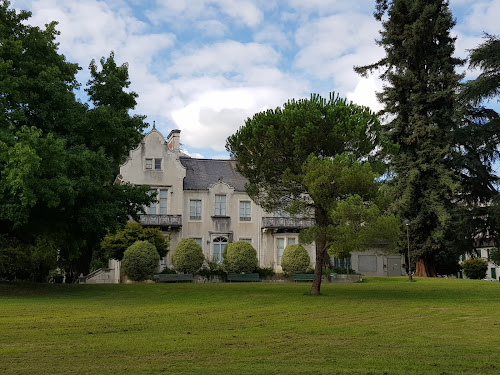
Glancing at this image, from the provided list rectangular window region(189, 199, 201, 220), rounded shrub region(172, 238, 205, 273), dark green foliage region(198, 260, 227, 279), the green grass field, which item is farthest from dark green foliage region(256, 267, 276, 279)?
the green grass field

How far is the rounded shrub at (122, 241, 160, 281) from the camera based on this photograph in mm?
35562

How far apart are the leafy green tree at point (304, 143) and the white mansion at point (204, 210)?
63.9 ft

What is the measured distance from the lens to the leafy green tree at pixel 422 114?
41.1 meters

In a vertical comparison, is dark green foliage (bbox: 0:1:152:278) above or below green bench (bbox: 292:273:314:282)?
above

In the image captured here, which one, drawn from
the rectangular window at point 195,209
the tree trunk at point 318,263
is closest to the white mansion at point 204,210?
the rectangular window at point 195,209

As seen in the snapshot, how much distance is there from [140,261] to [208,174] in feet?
45.0

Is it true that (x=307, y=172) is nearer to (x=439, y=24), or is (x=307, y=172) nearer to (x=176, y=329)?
(x=176, y=329)

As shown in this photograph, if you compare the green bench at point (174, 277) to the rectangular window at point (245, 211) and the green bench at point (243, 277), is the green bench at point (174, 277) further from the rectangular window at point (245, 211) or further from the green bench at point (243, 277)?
the rectangular window at point (245, 211)

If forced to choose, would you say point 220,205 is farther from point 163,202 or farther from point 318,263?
point 318,263

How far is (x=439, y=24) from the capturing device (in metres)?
41.9

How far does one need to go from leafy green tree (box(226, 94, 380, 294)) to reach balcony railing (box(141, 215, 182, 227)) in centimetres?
1892

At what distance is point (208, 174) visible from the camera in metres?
47.4

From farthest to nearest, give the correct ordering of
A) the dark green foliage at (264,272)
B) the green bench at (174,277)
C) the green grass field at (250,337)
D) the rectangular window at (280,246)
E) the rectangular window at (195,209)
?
the rectangular window at (195,209)
the rectangular window at (280,246)
the dark green foliage at (264,272)
the green bench at (174,277)
the green grass field at (250,337)

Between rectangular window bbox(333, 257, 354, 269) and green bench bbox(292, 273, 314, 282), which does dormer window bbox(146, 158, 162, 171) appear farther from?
rectangular window bbox(333, 257, 354, 269)
